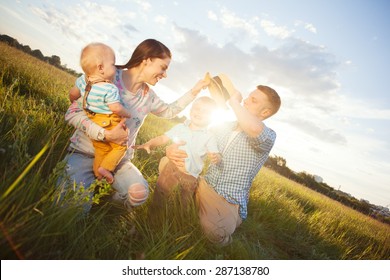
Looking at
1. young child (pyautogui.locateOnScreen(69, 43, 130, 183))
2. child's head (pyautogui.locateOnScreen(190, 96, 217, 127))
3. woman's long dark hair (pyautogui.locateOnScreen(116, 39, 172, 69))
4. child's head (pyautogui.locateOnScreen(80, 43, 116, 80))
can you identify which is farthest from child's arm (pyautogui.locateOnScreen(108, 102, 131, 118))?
child's head (pyautogui.locateOnScreen(190, 96, 217, 127))


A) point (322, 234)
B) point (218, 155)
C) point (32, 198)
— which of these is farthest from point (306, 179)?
point (32, 198)

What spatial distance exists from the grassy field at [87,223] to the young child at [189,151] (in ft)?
0.82

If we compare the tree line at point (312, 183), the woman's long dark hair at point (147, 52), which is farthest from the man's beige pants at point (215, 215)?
the tree line at point (312, 183)

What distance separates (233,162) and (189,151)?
0.54 metres

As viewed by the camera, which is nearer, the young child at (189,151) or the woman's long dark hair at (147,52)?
the woman's long dark hair at (147,52)

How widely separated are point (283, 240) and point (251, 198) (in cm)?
85

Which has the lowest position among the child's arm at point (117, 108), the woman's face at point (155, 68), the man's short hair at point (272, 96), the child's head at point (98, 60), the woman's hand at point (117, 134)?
the woman's hand at point (117, 134)

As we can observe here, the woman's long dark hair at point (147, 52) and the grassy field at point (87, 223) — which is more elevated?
the woman's long dark hair at point (147, 52)

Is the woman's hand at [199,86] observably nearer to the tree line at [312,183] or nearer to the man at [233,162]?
the man at [233,162]

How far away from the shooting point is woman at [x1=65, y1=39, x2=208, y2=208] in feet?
8.48

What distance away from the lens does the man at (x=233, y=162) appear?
2932mm

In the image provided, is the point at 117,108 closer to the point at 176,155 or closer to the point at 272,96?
the point at 176,155
